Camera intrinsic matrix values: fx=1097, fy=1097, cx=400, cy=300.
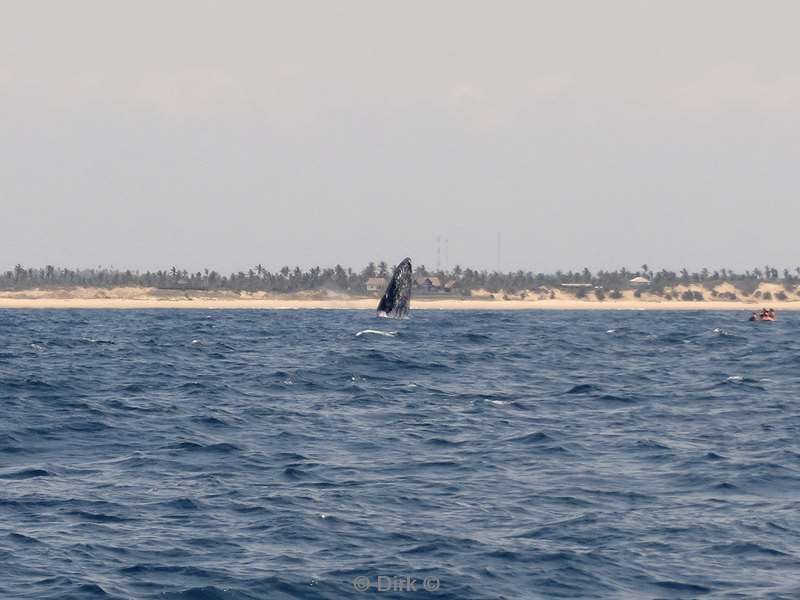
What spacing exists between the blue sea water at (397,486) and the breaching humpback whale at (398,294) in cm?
5868

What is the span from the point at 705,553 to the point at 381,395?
18.8 metres

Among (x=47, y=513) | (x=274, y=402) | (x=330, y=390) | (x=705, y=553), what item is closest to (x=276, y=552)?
(x=47, y=513)

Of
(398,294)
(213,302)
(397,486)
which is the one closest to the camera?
(397,486)

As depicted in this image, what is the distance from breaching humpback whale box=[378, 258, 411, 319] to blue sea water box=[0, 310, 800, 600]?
58678mm

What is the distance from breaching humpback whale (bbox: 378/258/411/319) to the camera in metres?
98.8

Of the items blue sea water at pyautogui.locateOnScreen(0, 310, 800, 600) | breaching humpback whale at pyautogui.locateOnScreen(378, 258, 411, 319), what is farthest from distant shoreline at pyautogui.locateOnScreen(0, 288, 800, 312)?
blue sea water at pyautogui.locateOnScreen(0, 310, 800, 600)

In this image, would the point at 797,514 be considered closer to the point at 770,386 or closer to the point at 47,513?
the point at 47,513

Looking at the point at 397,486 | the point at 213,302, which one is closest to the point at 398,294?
the point at 397,486

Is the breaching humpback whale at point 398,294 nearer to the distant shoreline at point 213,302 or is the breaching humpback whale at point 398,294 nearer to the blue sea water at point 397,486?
the blue sea water at point 397,486

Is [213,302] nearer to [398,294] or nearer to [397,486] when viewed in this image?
[398,294]

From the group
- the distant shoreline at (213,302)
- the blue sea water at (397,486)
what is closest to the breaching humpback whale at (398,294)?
the blue sea water at (397,486)

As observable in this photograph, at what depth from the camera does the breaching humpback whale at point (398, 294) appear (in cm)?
9875

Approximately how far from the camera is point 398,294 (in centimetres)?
10338

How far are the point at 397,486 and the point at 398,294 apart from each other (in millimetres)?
84087
